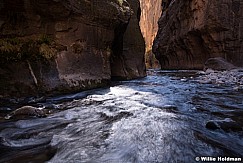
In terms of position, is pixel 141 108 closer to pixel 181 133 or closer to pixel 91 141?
pixel 181 133

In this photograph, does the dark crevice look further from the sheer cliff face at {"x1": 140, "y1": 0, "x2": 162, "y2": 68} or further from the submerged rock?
the sheer cliff face at {"x1": 140, "y1": 0, "x2": 162, "y2": 68}

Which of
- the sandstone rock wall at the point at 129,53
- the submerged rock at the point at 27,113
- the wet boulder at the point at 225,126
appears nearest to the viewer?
the wet boulder at the point at 225,126

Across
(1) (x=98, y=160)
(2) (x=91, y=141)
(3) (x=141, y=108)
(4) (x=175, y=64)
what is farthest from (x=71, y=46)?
(4) (x=175, y=64)

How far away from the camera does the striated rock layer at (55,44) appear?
5898mm

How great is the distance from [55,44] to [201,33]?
18557mm

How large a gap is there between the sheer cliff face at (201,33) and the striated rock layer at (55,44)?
14.4 meters

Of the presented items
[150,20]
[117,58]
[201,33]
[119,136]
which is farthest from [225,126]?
[150,20]

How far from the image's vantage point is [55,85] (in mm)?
6492

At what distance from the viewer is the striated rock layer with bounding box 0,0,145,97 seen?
19.4ft

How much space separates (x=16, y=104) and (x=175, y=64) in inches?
1058

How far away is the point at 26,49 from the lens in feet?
20.5

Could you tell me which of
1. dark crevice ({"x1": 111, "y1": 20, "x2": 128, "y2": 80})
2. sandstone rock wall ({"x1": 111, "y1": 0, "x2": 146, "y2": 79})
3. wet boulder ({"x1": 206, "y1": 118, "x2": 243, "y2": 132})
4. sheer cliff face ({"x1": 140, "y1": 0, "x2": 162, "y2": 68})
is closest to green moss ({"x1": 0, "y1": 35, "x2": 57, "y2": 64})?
sandstone rock wall ({"x1": 111, "y1": 0, "x2": 146, "y2": 79})

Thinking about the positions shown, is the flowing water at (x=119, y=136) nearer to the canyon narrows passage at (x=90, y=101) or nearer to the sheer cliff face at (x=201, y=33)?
the canyon narrows passage at (x=90, y=101)

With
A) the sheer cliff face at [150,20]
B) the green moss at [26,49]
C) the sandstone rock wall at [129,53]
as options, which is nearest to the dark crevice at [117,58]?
the sandstone rock wall at [129,53]
